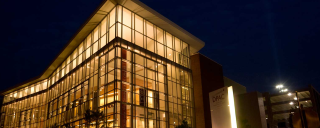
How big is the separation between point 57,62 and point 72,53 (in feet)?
16.7

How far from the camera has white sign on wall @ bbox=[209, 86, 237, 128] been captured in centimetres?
2141

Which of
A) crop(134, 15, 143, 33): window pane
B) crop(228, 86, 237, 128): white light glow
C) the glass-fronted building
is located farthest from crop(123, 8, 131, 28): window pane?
crop(228, 86, 237, 128): white light glow

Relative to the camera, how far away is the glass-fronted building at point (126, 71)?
29031 millimetres

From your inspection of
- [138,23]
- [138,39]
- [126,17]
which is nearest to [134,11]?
[126,17]

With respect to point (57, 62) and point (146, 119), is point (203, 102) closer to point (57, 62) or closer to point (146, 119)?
point (146, 119)

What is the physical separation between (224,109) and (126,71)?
11815mm

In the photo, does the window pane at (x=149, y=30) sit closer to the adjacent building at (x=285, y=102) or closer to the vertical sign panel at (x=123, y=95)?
the vertical sign panel at (x=123, y=95)

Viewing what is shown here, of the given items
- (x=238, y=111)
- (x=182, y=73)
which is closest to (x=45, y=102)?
(x=182, y=73)

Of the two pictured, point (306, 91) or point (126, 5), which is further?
point (306, 91)

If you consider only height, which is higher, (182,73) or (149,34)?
(149,34)

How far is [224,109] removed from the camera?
2205 centimetres

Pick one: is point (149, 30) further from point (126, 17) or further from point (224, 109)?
point (224, 109)

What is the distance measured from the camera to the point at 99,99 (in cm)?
3006

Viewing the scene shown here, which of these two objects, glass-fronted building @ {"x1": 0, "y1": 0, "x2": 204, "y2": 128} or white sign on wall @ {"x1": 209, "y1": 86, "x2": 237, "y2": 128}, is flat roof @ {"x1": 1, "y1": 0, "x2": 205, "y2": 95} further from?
white sign on wall @ {"x1": 209, "y1": 86, "x2": 237, "y2": 128}
